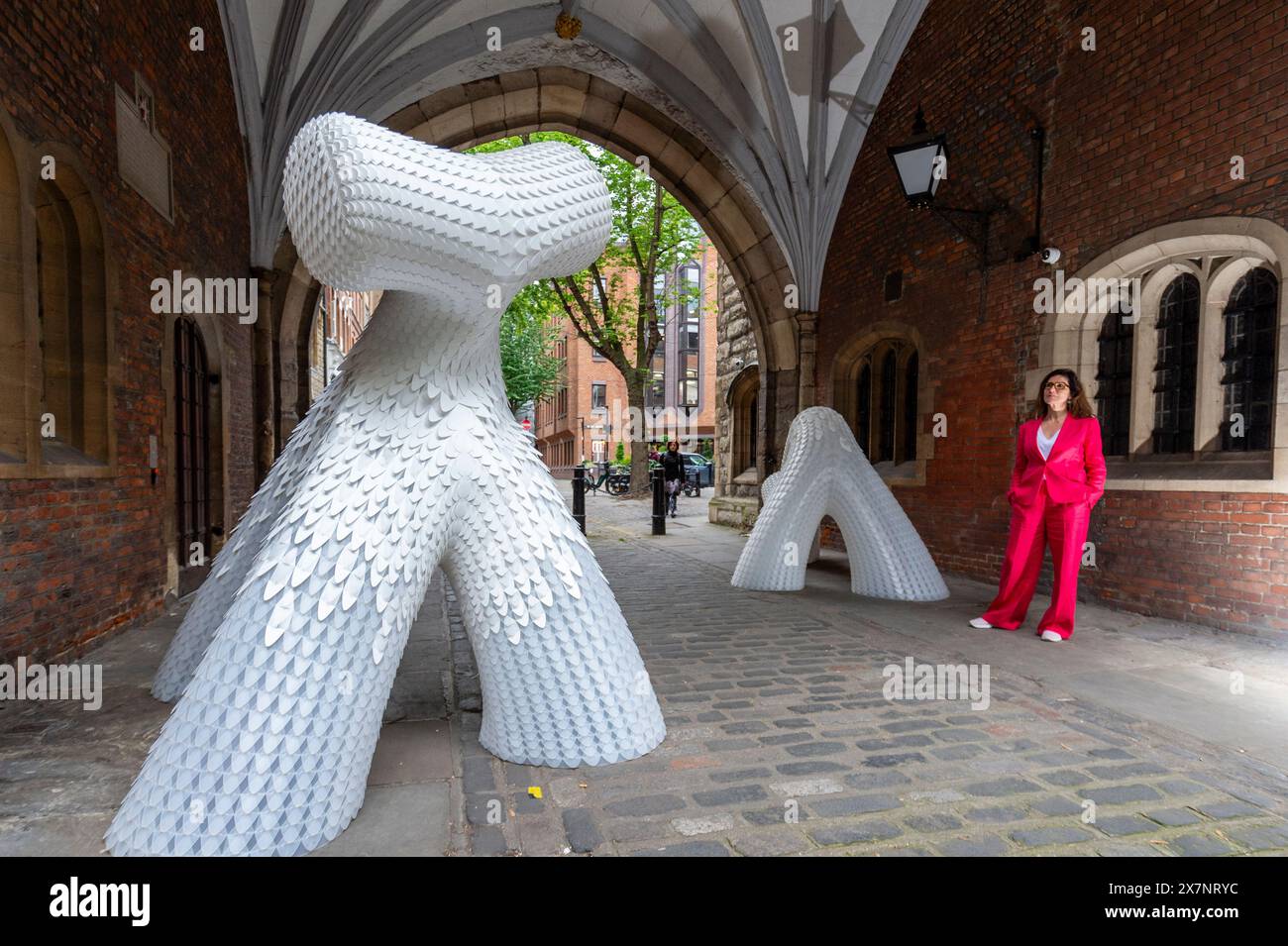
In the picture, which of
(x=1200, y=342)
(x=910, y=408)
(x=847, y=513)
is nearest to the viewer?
(x=1200, y=342)

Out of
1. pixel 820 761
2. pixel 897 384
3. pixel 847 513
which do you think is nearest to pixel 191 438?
pixel 847 513

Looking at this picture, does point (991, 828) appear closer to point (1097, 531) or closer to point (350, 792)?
point (350, 792)

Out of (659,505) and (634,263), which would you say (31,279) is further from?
(634,263)

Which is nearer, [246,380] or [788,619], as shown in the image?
[788,619]

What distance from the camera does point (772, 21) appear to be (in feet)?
25.6

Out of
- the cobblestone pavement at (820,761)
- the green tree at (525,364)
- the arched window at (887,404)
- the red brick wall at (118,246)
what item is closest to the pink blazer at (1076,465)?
the cobblestone pavement at (820,761)

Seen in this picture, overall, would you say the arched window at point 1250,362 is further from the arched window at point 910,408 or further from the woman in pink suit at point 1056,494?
the arched window at point 910,408

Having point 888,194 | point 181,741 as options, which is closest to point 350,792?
point 181,741

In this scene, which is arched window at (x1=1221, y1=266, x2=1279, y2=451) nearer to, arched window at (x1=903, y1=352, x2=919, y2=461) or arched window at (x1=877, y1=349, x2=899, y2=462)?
arched window at (x1=903, y1=352, x2=919, y2=461)

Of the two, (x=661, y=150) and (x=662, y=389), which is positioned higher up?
(x=661, y=150)

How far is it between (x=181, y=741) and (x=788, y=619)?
155 inches

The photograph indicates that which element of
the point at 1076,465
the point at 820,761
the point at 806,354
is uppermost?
the point at 806,354

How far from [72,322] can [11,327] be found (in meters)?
0.79

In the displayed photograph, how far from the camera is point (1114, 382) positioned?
19.1 feet
